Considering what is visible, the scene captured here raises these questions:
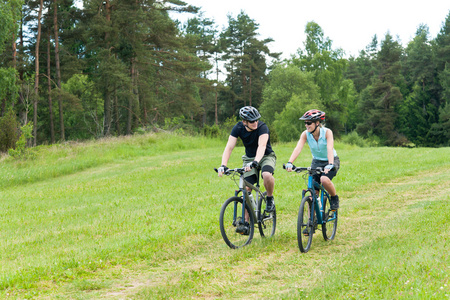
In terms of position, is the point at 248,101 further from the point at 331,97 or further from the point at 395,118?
the point at 395,118

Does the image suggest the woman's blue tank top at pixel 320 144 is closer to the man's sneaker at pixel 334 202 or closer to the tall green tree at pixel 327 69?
the man's sneaker at pixel 334 202

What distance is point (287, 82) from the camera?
57469 mm

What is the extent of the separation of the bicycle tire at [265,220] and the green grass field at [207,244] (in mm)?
205

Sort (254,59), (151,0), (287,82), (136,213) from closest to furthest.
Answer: (136,213) → (151,0) → (287,82) → (254,59)

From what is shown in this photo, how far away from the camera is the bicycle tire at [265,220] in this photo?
7020 millimetres

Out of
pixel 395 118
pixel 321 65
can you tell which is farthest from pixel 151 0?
pixel 395 118

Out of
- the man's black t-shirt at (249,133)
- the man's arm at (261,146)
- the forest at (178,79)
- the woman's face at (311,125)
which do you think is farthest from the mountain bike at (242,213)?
the forest at (178,79)

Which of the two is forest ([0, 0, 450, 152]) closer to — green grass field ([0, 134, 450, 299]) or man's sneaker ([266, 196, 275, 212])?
green grass field ([0, 134, 450, 299])

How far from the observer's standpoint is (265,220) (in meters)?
7.18

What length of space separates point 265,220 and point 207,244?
1112 millimetres

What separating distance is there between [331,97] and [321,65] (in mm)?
4609

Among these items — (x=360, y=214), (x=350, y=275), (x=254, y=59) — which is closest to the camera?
(x=350, y=275)

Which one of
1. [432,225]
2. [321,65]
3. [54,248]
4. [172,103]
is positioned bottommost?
[54,248]

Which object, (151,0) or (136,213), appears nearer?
(136,213)
